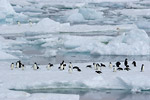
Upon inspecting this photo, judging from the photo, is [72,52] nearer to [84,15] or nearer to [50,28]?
[50,28]

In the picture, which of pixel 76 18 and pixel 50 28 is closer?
pixel 50 28

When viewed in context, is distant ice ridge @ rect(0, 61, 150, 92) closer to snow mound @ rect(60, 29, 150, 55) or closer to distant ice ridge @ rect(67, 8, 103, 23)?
snow mound @ rect(60, 29, 150, 55)

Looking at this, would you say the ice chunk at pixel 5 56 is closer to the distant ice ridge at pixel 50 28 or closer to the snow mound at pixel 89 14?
the distant ice ridge at pixel 50 28

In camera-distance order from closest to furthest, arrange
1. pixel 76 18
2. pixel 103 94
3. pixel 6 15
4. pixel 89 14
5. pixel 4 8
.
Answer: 1. pixel 103 94
2. pixel 76 18
3. pixel 89 14
4. pixel 4 8
5. pixel 6 15

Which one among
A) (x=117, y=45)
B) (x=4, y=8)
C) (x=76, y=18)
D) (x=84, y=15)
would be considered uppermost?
(x=4, y=8)

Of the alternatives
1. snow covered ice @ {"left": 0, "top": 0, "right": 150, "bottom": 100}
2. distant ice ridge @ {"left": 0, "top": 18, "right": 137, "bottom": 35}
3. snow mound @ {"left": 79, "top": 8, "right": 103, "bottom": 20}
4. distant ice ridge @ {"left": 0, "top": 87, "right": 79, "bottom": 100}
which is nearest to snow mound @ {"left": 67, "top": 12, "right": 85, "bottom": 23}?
snow covered ice @ {"left": 0, "top": 0, "right": 150, "bottom": 100}

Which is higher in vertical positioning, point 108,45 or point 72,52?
point 108,45

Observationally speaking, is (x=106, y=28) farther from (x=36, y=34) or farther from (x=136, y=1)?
(x=136, y=1)

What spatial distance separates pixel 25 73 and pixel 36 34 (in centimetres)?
1074

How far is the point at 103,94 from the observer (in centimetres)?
1143

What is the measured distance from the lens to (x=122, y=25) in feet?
85.8

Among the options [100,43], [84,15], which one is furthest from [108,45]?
[84,15]

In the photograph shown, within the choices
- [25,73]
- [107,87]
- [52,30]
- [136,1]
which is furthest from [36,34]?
[136,1]

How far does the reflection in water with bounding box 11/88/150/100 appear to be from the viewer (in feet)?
36.6
